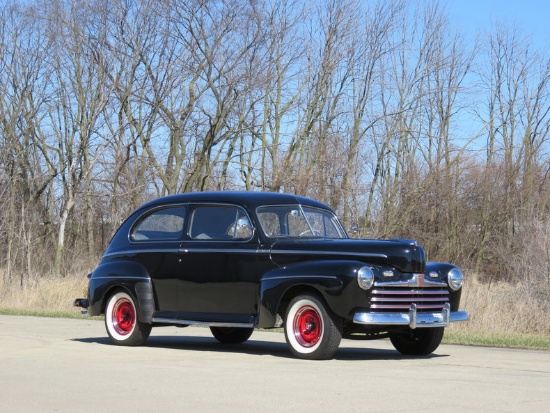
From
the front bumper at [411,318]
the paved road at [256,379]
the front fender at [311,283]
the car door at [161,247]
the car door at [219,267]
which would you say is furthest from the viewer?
the car door at [161,247]

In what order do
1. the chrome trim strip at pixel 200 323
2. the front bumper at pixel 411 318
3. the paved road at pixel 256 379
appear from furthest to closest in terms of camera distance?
the chrome trim strip at pixel 200 323 → the front bumper at pixel 411 318 → the paved road at pixel 256 379

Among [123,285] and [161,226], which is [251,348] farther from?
[161,226]

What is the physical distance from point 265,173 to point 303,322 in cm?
2127

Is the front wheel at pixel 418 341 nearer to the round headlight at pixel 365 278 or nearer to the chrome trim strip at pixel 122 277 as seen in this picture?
the round headlight at pixel 365 278

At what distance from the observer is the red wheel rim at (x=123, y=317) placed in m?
13.7

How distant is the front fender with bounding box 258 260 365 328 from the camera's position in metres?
11.4

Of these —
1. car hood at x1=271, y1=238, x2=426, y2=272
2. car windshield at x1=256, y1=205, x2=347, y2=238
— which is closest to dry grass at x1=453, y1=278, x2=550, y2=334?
car windshield at x1=256, y1=205, x2=347, y2=238

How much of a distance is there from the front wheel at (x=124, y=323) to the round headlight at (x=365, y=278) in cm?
353

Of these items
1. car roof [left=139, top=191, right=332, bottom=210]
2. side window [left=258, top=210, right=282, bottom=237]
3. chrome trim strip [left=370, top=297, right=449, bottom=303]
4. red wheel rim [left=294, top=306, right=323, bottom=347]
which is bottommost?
red wheel rim [left=294, top=306, right=323, bottom=347]

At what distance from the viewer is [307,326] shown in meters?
11.8

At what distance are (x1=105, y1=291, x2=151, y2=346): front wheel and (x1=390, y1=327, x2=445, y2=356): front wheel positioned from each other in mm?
3361

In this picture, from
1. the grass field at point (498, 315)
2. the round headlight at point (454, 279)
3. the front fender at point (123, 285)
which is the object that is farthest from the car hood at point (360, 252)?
the grass field at point (498, 315)

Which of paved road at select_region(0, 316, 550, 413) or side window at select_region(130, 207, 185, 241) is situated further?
side window at select_region(130, 207, 185, 241)

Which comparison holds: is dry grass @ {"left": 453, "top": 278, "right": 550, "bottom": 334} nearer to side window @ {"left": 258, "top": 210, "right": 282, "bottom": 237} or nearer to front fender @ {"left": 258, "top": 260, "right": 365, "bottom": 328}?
side window @ {"left": 258, "top": 210, "right": 282, "bottom": 237}
